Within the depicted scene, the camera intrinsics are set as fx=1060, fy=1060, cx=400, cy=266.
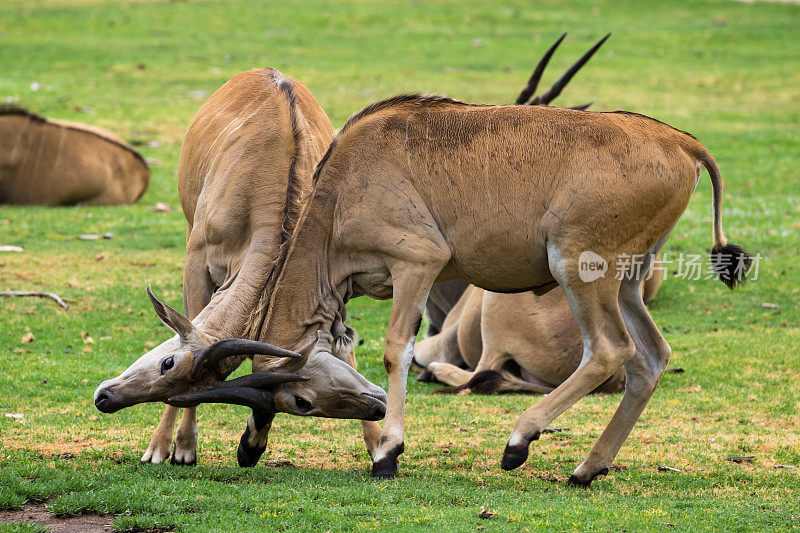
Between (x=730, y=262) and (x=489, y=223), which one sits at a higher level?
(x=489, y=223)

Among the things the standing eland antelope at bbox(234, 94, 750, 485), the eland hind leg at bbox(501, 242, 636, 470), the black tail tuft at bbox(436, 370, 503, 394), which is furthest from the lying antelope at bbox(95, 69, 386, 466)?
the black tail tuft at bbox(436, 370, 503, 394)

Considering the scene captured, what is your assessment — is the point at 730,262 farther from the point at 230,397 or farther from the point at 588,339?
the point at 230,397

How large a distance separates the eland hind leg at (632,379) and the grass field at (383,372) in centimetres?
16

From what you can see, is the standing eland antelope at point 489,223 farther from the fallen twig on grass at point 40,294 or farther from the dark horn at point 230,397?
the fallen twig on grass at point 40,294

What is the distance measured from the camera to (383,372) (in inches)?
329

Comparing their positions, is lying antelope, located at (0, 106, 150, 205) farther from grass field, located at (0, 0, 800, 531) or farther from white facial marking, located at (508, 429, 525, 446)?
white facial marking, located at (508, 429, 525, 446)

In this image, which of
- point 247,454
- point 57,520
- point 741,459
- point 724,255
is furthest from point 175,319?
point 741,459

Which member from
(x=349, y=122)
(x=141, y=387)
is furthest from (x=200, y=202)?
(x=141, y=387)

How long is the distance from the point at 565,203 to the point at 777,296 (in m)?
6.16

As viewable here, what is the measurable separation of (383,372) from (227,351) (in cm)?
345

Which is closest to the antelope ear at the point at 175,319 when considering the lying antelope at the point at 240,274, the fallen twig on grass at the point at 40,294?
the lying antelope at the point at 240,274

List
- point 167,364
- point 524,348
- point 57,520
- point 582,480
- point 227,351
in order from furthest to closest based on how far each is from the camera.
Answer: point 524,348, point 582,480, point 167,364, point 227,351, point 57,520

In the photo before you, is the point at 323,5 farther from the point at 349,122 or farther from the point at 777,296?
the point at 349,122

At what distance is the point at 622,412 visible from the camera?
570 cm
